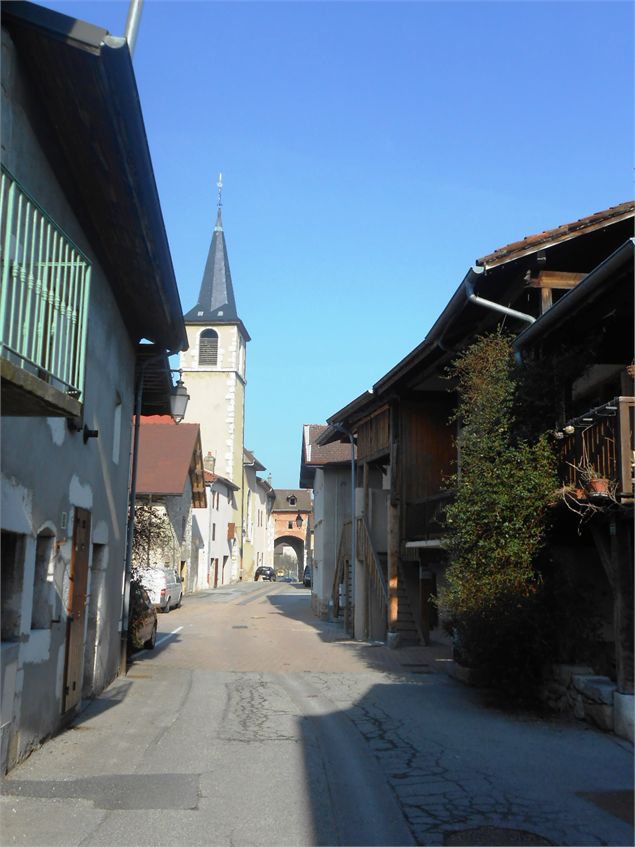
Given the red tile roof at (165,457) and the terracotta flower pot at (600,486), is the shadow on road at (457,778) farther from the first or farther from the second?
the red tile roof at (165,457)

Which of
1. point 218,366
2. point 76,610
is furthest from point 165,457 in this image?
point 218,366

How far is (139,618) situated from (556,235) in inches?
363

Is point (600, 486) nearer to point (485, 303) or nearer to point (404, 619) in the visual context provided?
point (485, 303)

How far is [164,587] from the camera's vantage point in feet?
86.3

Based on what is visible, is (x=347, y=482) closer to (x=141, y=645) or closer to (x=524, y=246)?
(x=141, y=645)

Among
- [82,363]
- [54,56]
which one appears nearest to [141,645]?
[82,363]

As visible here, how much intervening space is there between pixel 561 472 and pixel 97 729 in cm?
593

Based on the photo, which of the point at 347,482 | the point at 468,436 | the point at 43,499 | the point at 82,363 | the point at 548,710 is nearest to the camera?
the point at 82,363

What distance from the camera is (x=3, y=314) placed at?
15.4ft

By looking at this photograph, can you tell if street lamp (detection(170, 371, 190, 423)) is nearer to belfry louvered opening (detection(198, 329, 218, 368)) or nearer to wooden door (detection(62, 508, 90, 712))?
wooden door (detection(62, 508, 90, 712))

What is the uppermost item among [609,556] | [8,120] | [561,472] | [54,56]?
[54,56]

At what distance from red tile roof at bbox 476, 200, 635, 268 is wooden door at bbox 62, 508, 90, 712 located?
6.45m

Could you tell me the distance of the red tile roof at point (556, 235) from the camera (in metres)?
11.7

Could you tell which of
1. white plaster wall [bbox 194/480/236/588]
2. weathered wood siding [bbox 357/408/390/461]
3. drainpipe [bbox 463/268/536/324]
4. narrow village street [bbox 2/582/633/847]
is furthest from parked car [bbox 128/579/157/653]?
white plaster wall [bbox 194/480/236/588]
